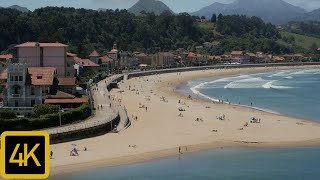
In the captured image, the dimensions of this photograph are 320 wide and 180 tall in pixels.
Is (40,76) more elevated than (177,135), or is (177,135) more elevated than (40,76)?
(40,76)

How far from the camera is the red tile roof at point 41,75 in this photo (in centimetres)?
4447

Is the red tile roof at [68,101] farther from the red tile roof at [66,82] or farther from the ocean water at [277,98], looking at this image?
the ocean water at [277,98]

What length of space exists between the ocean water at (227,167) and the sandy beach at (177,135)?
1376 millimetres

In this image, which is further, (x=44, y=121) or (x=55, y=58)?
(x=55, y=58)

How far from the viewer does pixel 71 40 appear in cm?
13838

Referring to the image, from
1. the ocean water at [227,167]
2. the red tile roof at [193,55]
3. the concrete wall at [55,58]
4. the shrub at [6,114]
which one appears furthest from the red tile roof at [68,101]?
the red tile roof at [193,55]

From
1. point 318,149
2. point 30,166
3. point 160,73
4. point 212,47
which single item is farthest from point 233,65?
point 30,166

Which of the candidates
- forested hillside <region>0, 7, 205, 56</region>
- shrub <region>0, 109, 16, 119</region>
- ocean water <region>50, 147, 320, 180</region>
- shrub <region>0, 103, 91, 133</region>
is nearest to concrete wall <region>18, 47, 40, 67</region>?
shrub <region>0, 103, 91, 133</region>

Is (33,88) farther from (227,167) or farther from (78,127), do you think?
(227,167)

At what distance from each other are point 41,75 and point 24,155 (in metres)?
43.7

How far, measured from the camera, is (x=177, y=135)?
40.0 meters

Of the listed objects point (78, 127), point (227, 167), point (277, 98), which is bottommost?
point (227, 167)

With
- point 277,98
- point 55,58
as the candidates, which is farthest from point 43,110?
point 277,98

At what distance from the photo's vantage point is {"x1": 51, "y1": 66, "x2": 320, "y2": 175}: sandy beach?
32062mm
